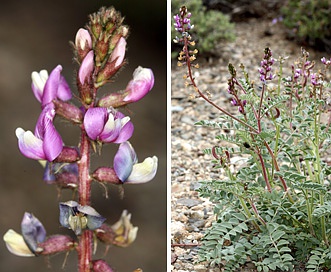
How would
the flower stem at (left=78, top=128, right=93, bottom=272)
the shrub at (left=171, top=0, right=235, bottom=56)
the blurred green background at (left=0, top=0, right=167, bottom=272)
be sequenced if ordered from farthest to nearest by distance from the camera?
the shrub at (left=171, top=0, right=235, bottom=56), the blurred green background at (left=0, top=0, right=167, bottom=272), the flower stem at (left=78, top=128, right=93, bottom=272)

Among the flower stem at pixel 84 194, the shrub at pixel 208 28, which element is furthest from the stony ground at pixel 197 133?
the flower stem at pixel 84 194

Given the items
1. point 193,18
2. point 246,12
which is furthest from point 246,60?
point 246,12

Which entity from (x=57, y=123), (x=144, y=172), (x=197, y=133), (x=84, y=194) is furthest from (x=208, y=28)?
(x=84, y=194)

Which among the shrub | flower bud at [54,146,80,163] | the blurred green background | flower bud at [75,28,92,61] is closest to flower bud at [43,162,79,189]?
flower bud at [54,146,80,163]

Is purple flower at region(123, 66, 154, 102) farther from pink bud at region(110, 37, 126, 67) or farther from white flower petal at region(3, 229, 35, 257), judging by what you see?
white flower petal at region(3, 229, 35, 257)

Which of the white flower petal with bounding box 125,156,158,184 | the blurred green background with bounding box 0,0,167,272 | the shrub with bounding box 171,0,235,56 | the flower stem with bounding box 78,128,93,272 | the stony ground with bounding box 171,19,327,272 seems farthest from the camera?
the shrub with bounding box 171,0,235,56

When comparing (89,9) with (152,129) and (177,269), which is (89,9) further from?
(177,269)

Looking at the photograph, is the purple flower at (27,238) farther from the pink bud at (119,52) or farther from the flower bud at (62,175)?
the pink bud at (119,52)
